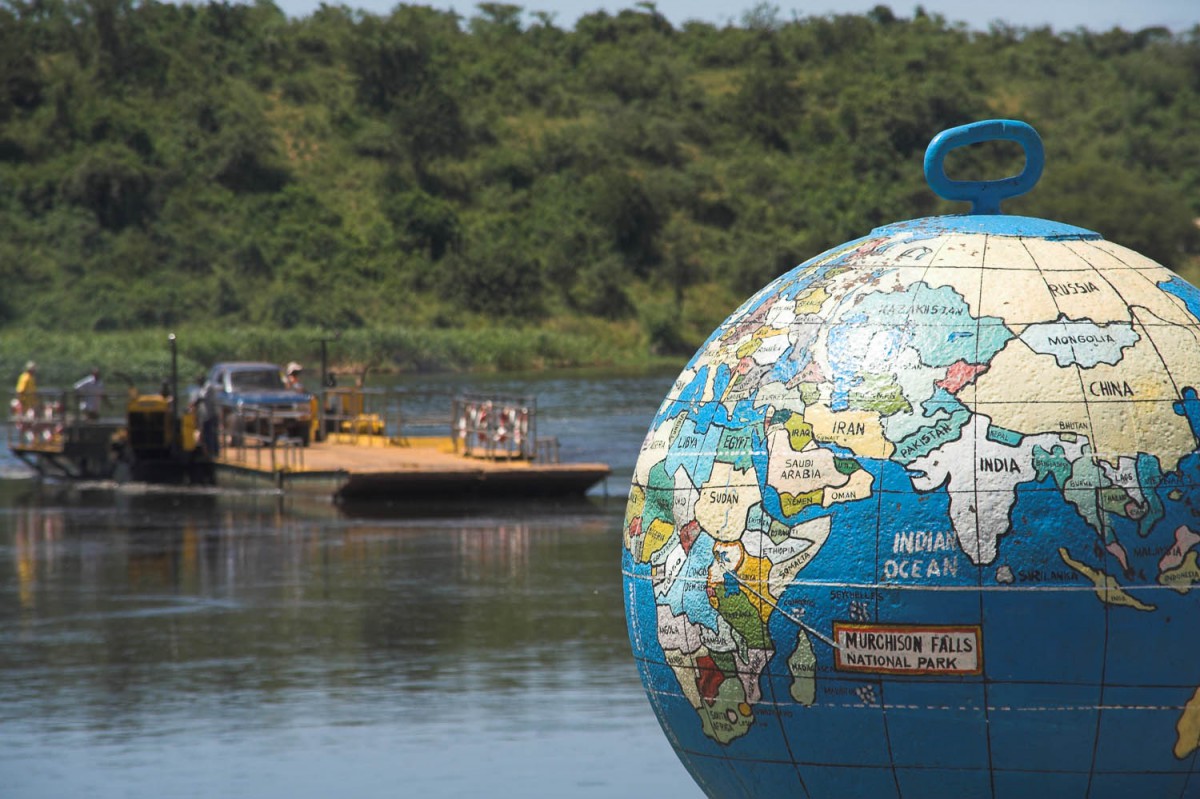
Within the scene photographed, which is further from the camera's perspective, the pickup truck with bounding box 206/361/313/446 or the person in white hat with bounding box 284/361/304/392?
the person in white hat with bounding box 284/361/304/392

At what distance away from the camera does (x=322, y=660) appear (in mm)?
14797

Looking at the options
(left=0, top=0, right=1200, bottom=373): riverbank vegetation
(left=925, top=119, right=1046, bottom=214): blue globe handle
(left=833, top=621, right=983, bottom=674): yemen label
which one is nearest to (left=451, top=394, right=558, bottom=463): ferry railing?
(left=925, top=119, right=1046, bottom=214): blue globe handle

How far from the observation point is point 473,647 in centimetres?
1528

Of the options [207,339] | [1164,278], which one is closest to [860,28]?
[207,339]

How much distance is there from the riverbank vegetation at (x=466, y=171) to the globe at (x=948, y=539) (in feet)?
206

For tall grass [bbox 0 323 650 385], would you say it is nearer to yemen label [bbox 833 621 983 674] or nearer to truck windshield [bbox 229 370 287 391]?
truck windshield [bbox 229 370 287 391]

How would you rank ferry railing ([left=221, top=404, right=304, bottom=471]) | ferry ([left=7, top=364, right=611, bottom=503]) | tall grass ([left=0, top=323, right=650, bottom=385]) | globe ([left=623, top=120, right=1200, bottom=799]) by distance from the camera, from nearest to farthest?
globe ([left=623, top=120, right=1200, bottom=799]) < ferry ([left=7, top=364, right=611, bottom=503]) < ferry railing ([left=221, top=404, right=304, bottom=471]) < tall grass ([left=0, top=323, right=650, bottom=385])

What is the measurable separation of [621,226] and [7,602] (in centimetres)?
6834

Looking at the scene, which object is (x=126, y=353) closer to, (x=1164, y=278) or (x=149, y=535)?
(x=149, y=535)

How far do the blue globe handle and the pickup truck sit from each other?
2362 cm

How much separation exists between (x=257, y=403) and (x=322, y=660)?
A: 17.4 meters

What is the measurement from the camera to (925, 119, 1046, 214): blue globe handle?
7406 millimetres

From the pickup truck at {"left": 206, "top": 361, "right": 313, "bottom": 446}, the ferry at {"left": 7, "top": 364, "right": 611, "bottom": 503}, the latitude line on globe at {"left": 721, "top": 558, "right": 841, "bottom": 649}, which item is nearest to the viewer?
the latitude line on globe at {"left": 721, "top": 558, "right": 841, "bottom": 649}

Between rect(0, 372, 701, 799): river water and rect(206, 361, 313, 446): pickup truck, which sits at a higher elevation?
rect(206, 361, 313, 446): pickup truck
